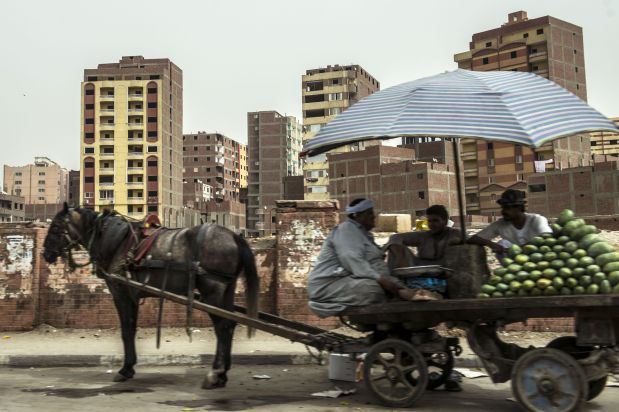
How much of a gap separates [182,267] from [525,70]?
80.7 metres

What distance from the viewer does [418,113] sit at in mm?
5191

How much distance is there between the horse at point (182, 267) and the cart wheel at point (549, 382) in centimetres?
302

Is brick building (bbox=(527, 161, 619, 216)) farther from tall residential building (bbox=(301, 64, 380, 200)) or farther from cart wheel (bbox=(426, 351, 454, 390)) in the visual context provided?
cart wheel (bbox=(426, 351, 454, 390))

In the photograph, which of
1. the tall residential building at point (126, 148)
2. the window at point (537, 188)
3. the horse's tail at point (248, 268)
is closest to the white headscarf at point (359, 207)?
the horse's tail at point (248, 268)

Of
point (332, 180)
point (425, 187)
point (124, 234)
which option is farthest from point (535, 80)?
point (332, 180)

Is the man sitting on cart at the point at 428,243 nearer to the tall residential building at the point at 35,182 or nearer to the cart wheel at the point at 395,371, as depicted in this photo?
the cart wheel at the point at 395,371

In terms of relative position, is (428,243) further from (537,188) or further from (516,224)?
(537,188)

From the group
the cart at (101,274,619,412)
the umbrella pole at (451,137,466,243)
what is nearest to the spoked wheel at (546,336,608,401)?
the cart at (101,274,619,412)

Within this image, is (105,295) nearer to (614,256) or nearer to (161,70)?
(614,256)

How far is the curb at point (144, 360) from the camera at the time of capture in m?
8.39

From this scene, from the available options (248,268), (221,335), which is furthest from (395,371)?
(248,268)

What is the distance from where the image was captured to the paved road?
5.66 metres

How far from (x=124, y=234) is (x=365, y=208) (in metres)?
3.21

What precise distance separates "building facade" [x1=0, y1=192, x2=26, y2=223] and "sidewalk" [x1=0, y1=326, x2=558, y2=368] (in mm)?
96621
